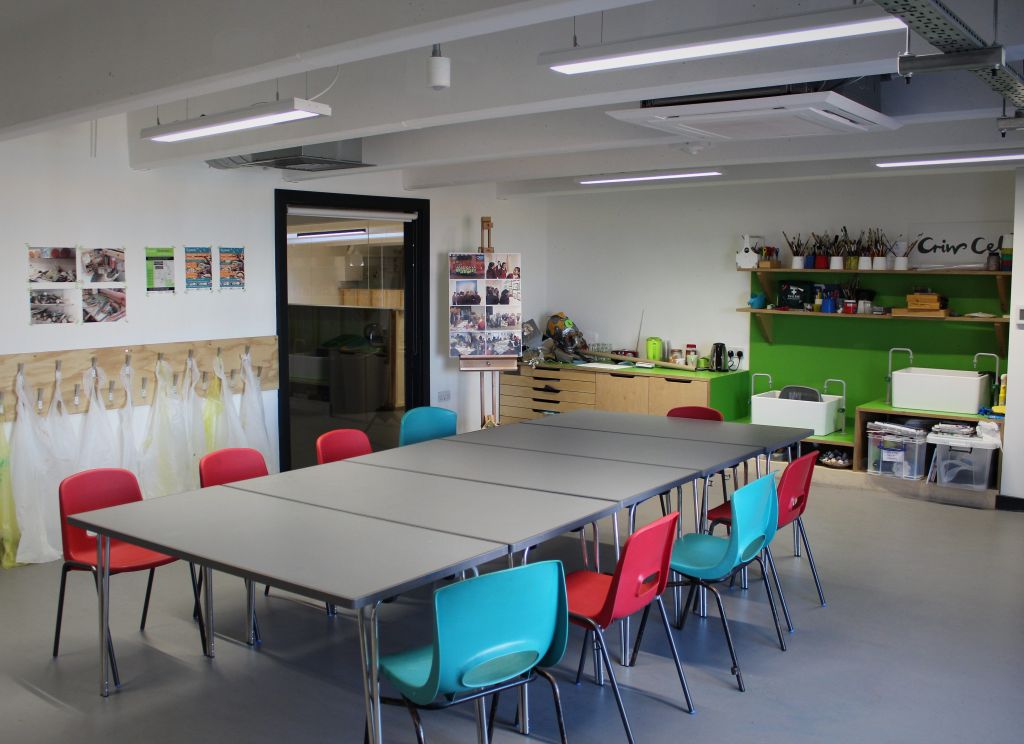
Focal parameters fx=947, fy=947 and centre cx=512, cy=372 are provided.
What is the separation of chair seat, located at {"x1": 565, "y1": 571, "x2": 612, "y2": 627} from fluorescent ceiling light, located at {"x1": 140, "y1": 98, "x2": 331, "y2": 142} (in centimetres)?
229

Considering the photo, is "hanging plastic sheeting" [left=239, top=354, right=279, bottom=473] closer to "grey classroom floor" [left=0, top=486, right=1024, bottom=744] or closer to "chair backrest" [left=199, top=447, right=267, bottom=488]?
"grey classroom floor" [left=0, top=486, right=1024, bottom=744]

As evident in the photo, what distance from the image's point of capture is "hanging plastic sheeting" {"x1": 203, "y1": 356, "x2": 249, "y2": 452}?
277 inches

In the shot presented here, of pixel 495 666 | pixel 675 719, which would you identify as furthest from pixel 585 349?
pixel 495 666

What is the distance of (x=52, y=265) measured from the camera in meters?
6.12

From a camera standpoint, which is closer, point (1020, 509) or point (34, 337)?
point (34, 337)

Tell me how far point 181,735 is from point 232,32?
8.92 feet

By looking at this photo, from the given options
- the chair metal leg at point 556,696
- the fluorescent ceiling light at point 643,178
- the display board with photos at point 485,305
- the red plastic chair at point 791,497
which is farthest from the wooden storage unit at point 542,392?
the chair metal leg at point 556,696

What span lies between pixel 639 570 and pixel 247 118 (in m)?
2.65

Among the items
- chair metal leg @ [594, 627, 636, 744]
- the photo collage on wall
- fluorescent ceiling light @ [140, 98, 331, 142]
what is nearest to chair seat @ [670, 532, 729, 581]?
chair metal leg @ [594, 627, 636, 744]

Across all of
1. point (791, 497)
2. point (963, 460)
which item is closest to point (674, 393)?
point (963, 460)

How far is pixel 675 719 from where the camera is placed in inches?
151

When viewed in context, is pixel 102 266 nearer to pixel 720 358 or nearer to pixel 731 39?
pixel 731 39

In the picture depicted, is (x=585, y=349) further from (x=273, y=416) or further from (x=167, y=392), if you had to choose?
(x=167, y=392)

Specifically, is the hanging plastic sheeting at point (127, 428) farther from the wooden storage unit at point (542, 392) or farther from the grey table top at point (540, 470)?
the wooden storage unit at point (542, 392)
